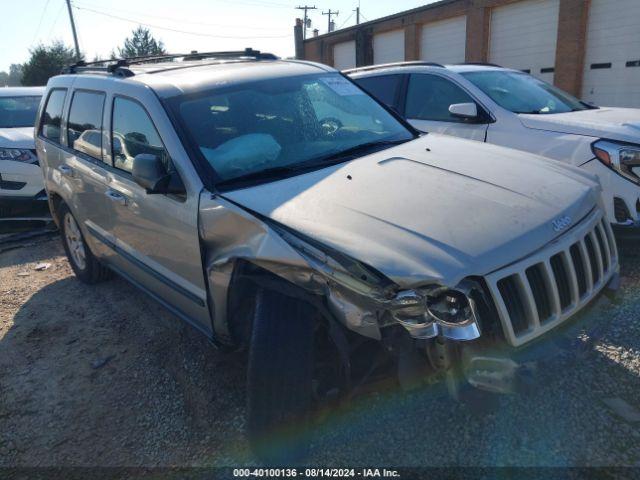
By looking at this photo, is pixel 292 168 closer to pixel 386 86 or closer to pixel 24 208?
pixel 386 86

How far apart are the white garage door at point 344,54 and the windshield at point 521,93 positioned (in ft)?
66.2

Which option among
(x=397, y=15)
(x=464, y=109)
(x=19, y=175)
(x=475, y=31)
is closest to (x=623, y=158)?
(x=464, y=109)

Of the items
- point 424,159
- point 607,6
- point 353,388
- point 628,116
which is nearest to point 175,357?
point 353,388

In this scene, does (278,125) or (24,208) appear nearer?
(278,125)

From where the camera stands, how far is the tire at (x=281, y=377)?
7.20ft

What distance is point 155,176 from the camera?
2699mm

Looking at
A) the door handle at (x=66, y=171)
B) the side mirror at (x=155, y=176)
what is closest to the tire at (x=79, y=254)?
the door handle at (x=66, y=171)

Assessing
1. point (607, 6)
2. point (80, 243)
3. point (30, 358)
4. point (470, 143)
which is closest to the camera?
point (470, 143)

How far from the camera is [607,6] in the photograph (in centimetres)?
1330

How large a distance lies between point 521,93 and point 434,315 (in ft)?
13.7

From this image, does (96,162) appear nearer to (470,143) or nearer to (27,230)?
(470,143)

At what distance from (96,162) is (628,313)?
12.8 feet

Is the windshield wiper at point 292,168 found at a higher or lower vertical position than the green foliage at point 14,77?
lower

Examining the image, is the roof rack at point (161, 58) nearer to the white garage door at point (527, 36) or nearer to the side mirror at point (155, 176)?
the side mirror at point (155, 176)
